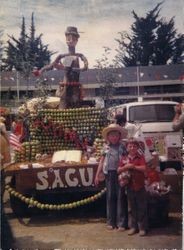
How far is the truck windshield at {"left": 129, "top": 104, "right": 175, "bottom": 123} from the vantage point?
5518 millimetres

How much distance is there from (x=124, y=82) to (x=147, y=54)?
0.37 meters

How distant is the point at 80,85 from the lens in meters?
5.97

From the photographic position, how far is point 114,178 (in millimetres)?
4867

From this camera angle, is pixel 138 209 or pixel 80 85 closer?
pixel 138 209

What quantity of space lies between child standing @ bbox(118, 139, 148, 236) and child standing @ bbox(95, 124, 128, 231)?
0.09 m

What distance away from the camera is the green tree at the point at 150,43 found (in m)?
4.59

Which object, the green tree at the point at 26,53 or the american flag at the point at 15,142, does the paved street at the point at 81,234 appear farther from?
the green tree at the point at 26,53

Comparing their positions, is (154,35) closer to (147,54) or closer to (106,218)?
(147,54)

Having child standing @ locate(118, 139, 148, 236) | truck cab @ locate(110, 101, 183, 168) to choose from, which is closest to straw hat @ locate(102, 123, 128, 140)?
child standing @ locate(118, 139, 148, 236)

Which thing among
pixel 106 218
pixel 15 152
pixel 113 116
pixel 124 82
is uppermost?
pixel 124 82

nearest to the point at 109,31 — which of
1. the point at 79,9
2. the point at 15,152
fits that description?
the point at 79,9

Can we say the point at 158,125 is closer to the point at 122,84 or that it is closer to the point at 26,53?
the point at 122,84

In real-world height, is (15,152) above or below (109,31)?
below

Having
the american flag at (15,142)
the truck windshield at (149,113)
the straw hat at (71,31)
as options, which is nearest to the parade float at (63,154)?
the straw hat at (71,31)
